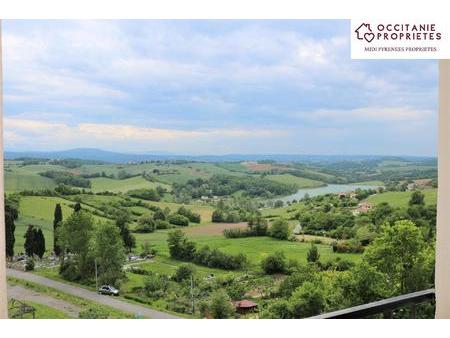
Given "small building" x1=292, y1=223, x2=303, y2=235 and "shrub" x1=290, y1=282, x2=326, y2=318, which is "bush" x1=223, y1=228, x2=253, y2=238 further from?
"shrub" x1=290, y1=282, x2=326, y2=318

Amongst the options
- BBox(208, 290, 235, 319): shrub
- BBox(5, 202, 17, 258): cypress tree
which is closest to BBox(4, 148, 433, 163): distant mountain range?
BBox(5, 202, 17, 258): cypress tree

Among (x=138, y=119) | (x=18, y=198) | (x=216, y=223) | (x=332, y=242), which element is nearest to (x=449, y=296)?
(x=332, y=242)

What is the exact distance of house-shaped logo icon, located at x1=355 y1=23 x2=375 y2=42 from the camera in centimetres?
298

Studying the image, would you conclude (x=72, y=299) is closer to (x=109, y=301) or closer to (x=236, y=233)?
(x=109, y=301)

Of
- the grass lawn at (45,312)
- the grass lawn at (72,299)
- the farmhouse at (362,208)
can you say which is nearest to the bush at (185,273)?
the grass lawn at (72,299)

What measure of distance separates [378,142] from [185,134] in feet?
4.31

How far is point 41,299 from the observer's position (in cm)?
325

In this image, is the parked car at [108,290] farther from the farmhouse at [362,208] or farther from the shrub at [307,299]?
the farmhouse at [362,208]

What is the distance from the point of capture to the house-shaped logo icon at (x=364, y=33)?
117 inches

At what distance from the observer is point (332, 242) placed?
355 centimetres

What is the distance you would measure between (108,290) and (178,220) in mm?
628

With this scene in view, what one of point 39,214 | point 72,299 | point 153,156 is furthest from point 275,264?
point 39,214

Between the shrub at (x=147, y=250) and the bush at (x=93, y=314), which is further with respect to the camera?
the shrub at (x=147, y=250)

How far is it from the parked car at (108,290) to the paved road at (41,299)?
0.57ft
